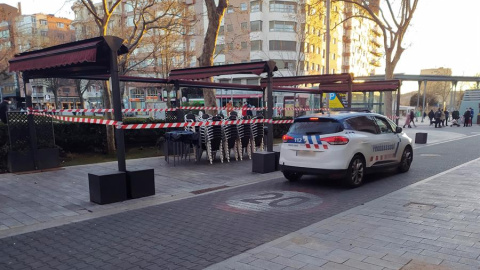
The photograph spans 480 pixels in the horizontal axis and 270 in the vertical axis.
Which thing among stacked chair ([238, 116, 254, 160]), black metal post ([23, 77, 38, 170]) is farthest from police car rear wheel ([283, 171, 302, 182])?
black metal post ([23, 77, 38, 170])

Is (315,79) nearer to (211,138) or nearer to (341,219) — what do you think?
(211,138)

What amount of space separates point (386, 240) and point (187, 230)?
2.68 m

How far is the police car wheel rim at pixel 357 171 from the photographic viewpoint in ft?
24.1

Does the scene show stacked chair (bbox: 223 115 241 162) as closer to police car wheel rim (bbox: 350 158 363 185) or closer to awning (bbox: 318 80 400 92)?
police car wheel rim (bbox: 350 158 363 185)

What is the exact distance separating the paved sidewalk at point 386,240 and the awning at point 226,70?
4.70m

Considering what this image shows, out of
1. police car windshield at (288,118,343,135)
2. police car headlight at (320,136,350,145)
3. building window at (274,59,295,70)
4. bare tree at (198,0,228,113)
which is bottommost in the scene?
police car headlight at (320,136,350,145)

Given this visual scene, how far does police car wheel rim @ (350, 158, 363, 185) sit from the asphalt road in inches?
8.1

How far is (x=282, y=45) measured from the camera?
179 feet

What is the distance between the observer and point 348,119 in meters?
7.55

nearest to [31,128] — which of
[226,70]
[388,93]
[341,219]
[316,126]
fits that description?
[226,70]

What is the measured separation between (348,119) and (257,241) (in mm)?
4167

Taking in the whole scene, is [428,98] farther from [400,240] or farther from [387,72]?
[400,240]

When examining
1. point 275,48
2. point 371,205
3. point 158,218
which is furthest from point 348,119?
point 275,48

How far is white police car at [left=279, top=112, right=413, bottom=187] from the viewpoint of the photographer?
7.08 meters
